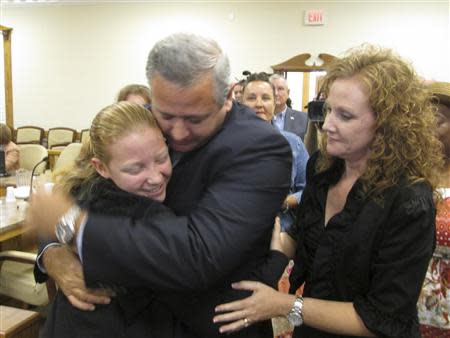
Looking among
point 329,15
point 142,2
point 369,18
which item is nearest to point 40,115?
point 142,2

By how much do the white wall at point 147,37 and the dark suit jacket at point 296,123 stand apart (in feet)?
12.9

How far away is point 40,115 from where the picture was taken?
938cm

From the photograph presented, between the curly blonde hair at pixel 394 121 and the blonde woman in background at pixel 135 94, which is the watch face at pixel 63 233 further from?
the blonde woman in background at pixel 135 94

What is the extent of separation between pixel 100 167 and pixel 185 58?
0.32 meters

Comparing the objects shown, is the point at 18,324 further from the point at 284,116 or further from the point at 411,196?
the point at 284,116

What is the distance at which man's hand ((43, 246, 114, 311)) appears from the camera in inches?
38.2

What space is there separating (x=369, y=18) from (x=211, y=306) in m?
7.43

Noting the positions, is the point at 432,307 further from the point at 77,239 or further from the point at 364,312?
the point at 77,239

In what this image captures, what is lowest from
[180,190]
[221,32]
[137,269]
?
[137,269]

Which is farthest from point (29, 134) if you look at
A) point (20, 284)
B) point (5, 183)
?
point (20, 284)

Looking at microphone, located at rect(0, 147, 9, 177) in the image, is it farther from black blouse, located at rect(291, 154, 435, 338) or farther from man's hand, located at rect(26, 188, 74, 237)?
black blouse, located at rect(291, 154, 435, 338)

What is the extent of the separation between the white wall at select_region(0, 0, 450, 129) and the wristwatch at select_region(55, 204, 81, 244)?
709cm

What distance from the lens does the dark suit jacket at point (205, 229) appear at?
2.73 ft

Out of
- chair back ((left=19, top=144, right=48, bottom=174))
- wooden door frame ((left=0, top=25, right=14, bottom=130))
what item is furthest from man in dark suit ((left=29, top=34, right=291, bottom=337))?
wooden door frame ((left=0, top=25, right=14, bottom=130))
